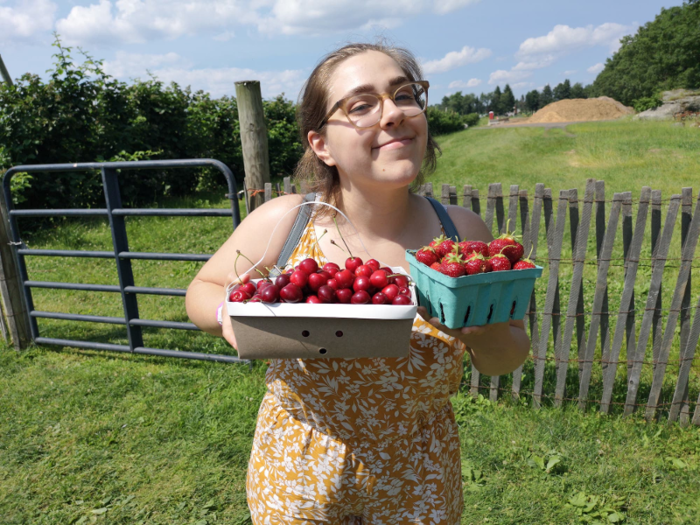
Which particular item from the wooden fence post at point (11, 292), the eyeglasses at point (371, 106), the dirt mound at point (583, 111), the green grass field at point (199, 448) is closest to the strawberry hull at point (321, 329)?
the eyeglasses at point (371, 106)

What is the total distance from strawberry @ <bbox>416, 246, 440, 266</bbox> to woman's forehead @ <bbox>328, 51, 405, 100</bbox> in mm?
480

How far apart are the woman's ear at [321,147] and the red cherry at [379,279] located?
496 mm

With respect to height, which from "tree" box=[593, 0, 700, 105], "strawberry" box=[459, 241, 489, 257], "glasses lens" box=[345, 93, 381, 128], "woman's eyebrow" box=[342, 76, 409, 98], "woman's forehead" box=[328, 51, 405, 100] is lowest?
"strawberry" box=[459, 241, 489, 257]

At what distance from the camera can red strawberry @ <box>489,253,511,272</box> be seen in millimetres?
1248

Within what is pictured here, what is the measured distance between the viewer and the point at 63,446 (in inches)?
135

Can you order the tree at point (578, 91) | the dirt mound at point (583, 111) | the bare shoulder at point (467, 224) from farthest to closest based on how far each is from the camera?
the tree at point (578, 91) < the dirt mound at point (583, 111) < the bare shoulder at point (467, 224)

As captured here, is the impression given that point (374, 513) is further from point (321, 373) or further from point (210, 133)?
point (210, 133)

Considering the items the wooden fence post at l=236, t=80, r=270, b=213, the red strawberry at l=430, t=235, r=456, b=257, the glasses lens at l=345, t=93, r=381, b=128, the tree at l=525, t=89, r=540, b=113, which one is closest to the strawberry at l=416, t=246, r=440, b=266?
the red strawberry at l=430, t=235, r=456, b=257

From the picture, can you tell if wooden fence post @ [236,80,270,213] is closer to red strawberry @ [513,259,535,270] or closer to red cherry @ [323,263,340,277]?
red cherry @ [323,263,340,277]

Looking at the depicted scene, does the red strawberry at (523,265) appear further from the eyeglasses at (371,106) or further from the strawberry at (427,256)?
the eyeglasses at (371,106)

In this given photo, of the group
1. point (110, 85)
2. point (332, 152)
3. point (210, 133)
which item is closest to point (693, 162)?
point (210, 133)

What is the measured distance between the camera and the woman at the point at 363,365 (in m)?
1.40

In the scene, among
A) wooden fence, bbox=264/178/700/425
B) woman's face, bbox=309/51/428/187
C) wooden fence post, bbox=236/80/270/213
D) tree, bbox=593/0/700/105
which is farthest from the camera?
tree, bbox=593/0/700/105

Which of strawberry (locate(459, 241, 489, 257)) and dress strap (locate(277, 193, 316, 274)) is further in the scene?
dress strap (locate(277, 193, 316, 274))
